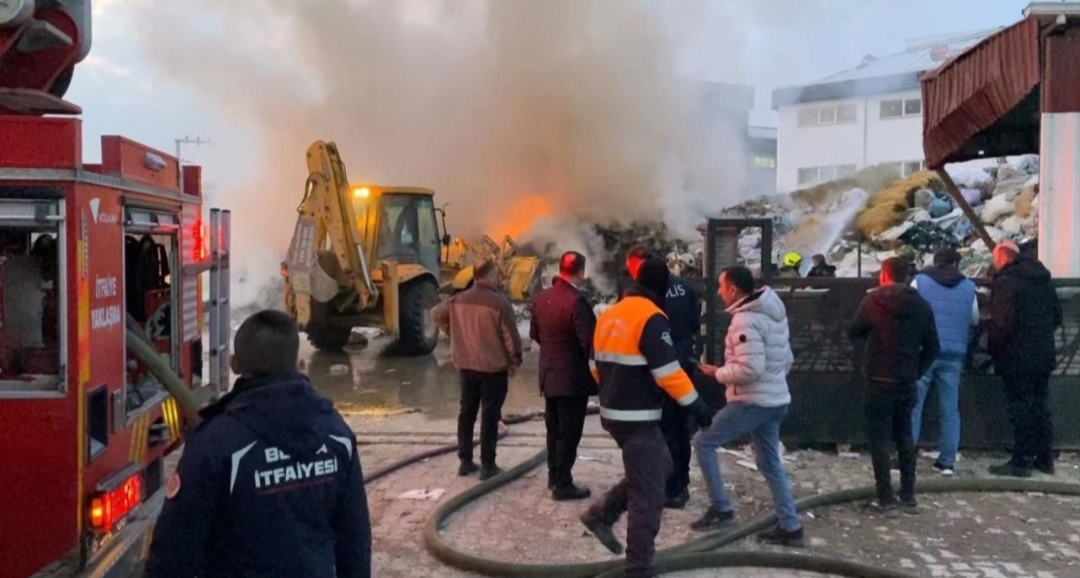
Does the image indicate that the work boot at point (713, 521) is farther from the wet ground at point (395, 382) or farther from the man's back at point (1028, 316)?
the wet ground at point (395, 382)

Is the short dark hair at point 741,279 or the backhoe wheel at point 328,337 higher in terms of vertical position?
the short dark hair at point 741,279

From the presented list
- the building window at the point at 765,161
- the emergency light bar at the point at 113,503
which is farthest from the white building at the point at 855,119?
the emergency light bar at the point at 113,503

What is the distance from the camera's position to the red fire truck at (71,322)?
3.21 meters

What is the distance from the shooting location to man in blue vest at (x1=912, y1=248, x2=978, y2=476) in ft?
23.8

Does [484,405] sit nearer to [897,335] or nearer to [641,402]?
[641,402]

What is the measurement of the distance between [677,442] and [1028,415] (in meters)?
2.79

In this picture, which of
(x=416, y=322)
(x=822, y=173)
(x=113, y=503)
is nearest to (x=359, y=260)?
(x=416, y=322)

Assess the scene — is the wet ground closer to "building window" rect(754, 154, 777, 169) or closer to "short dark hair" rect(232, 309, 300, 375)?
"short dark hair" rect(232, 309, 300, 375)

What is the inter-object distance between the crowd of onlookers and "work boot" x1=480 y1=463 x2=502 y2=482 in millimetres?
15

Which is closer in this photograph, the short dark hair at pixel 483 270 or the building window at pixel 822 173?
the short dark hair at pixel 483 270

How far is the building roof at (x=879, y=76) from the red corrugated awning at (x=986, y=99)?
24277 mm

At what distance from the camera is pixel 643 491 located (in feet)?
15.7

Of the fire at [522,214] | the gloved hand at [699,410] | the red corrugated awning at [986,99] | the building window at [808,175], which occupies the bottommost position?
the gloved hand at [699,410]

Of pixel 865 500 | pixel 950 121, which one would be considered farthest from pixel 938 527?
pixel 950 121
